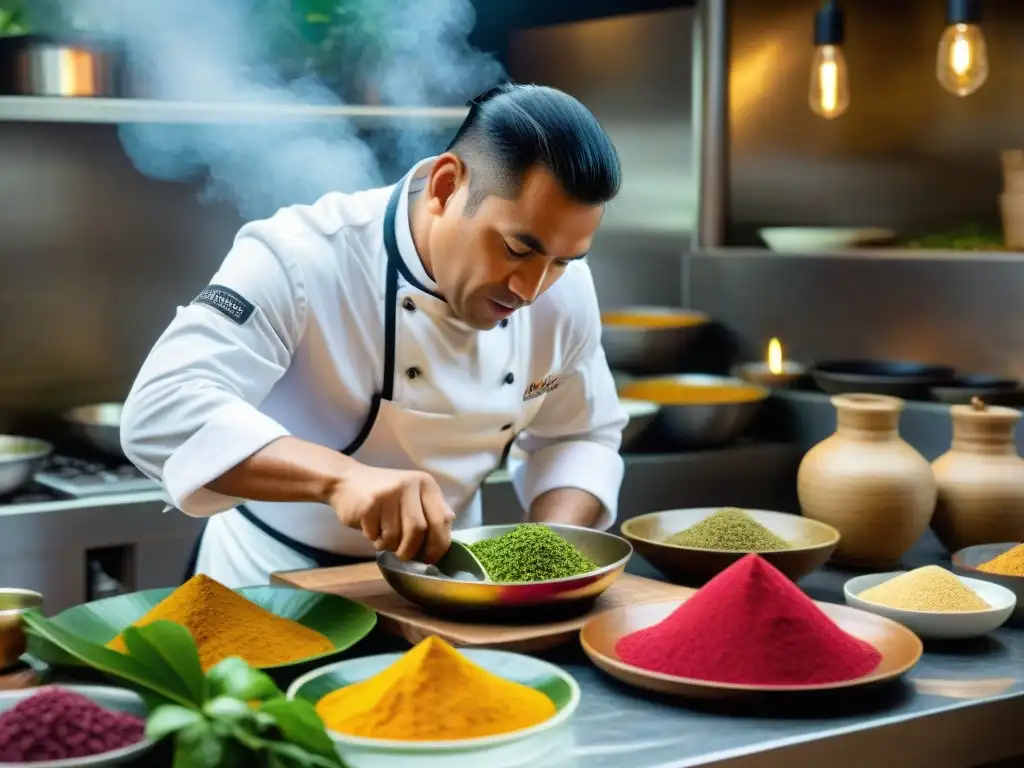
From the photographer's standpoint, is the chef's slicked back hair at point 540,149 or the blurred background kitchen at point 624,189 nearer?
the chef's slicked back hair at point 540,149

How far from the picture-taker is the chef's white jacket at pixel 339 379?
1.84 metres

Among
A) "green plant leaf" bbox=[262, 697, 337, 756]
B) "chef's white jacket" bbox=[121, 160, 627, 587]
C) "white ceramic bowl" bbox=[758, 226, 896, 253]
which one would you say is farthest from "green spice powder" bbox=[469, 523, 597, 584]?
"white ceramic bowl" bbox=[758, 226, 896, 253]

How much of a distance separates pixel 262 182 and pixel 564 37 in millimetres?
1204

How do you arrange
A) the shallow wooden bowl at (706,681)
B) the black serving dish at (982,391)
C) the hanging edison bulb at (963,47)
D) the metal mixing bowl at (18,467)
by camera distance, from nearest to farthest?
the shallow wooden bowl at (706,681) < the metal mixing bowl at (18,467) < the hanging edison bulb at (963,47) < the black serving dish at (982,391)

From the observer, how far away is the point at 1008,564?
2033 millimetres

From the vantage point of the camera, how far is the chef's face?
6.01 feet

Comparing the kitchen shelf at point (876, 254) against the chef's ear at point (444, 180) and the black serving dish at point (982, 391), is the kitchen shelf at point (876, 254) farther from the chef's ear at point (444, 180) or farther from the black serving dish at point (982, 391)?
the chef's ear at point (444, 180)

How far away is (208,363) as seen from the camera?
6.14 ft

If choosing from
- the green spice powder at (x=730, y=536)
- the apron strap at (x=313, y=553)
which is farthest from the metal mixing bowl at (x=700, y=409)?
the apron strap at (x=313, y=553)

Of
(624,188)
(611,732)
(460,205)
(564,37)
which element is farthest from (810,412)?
(611,732)

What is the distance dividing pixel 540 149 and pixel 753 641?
724 mm

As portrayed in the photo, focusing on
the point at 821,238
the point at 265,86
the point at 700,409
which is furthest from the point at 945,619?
the point at 265,86

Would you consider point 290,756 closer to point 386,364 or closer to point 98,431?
point 386,364

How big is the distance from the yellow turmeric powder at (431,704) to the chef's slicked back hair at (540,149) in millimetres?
721
